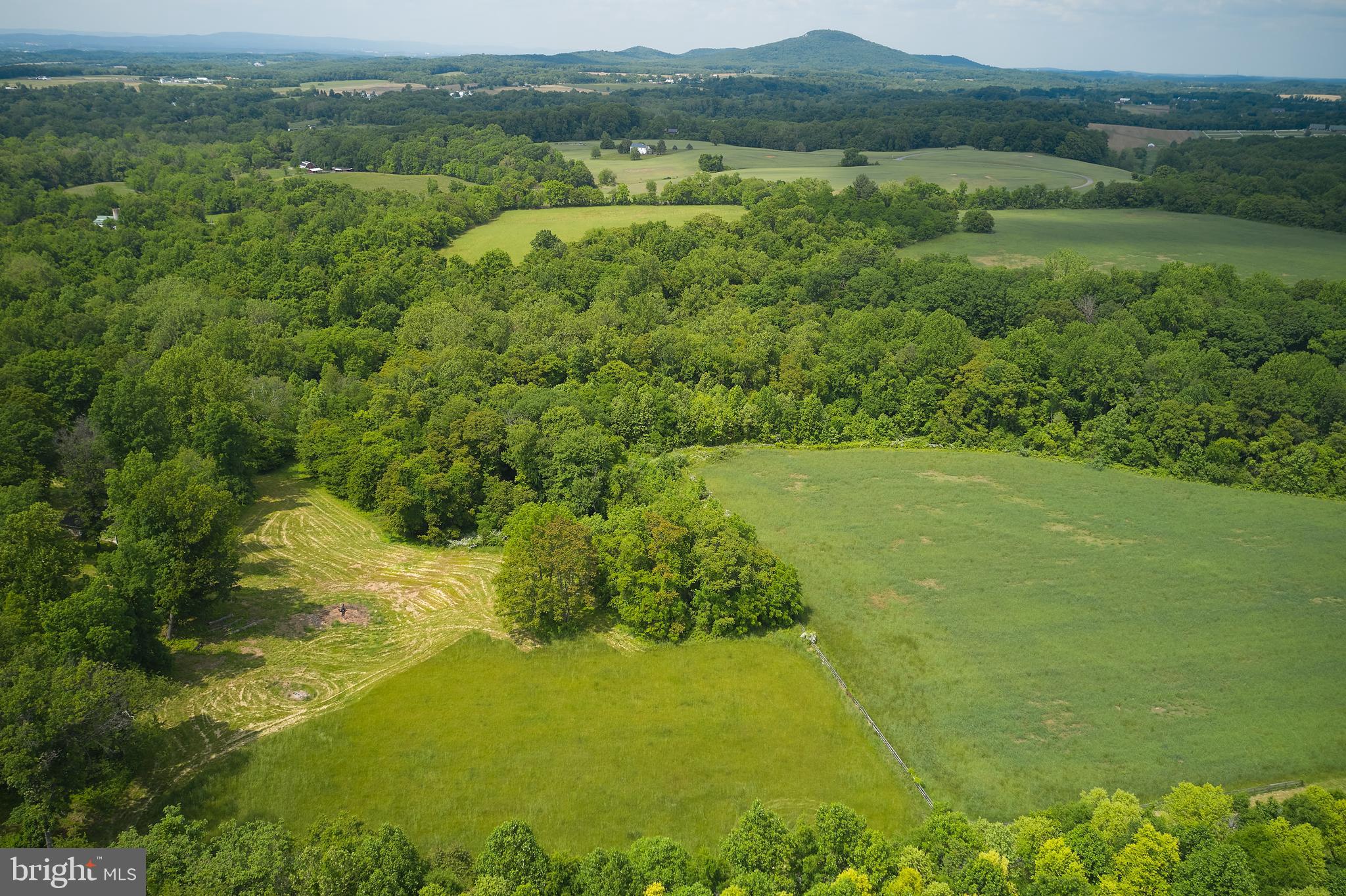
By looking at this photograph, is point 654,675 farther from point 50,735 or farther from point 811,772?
point 50,735

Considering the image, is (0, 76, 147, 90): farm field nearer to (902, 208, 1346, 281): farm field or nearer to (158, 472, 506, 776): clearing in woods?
(158, 472, 506, 776): clearing in woods

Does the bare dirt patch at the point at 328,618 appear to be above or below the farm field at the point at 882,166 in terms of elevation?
below

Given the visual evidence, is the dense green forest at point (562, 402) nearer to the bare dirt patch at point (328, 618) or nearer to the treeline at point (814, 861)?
the treeline at point (814, 861)

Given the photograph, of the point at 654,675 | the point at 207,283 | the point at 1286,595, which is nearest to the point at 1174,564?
the point at 1286,595

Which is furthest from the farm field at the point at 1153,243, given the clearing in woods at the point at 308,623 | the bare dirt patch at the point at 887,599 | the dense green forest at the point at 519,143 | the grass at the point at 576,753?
the grass at the point at 576,753

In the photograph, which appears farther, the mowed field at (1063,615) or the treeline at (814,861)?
the mowed field at (1063,615)

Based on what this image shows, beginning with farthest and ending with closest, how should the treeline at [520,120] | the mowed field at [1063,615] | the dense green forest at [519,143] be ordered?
the treeline at [520,120] → the dense green forest at [519,143] → the mowed field at [1063,615]
